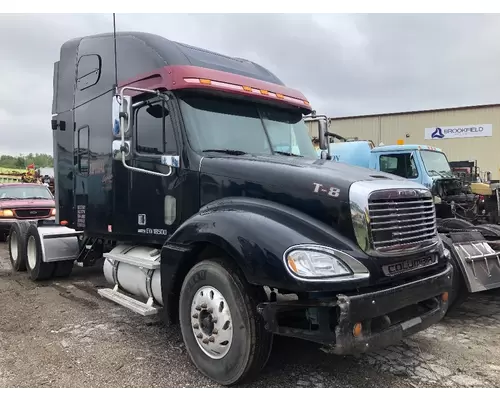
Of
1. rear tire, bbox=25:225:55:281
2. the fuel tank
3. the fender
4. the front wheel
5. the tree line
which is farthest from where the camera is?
the tree line

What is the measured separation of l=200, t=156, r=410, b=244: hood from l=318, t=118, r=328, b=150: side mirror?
173 cm

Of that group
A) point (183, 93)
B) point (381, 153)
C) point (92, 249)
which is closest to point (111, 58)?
point (183, 93)

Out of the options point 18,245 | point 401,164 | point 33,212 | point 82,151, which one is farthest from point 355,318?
point 33,212

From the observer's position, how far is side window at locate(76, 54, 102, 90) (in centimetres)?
588

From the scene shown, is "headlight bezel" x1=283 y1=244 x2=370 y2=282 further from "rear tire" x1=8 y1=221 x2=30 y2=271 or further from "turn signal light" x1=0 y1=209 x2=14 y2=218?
"turn signal light" x1=0 y1=209 x2=14 y2=218

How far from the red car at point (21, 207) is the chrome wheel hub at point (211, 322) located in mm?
8951

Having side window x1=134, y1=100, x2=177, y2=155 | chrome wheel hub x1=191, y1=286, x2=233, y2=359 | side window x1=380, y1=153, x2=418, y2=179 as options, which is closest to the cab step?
chrome wheel hub x1=191, y1=286, x2=233, y2=359

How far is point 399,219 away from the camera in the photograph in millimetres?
3564

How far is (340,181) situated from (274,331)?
4.03 feet

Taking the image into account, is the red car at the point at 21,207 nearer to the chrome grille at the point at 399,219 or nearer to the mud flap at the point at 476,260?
the mud flap at the point at 476,260

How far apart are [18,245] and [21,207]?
4.56 meters

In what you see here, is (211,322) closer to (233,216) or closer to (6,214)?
(233,216)

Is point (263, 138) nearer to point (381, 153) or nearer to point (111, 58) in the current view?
point (111, 58)

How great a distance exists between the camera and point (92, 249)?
6.74 meters
